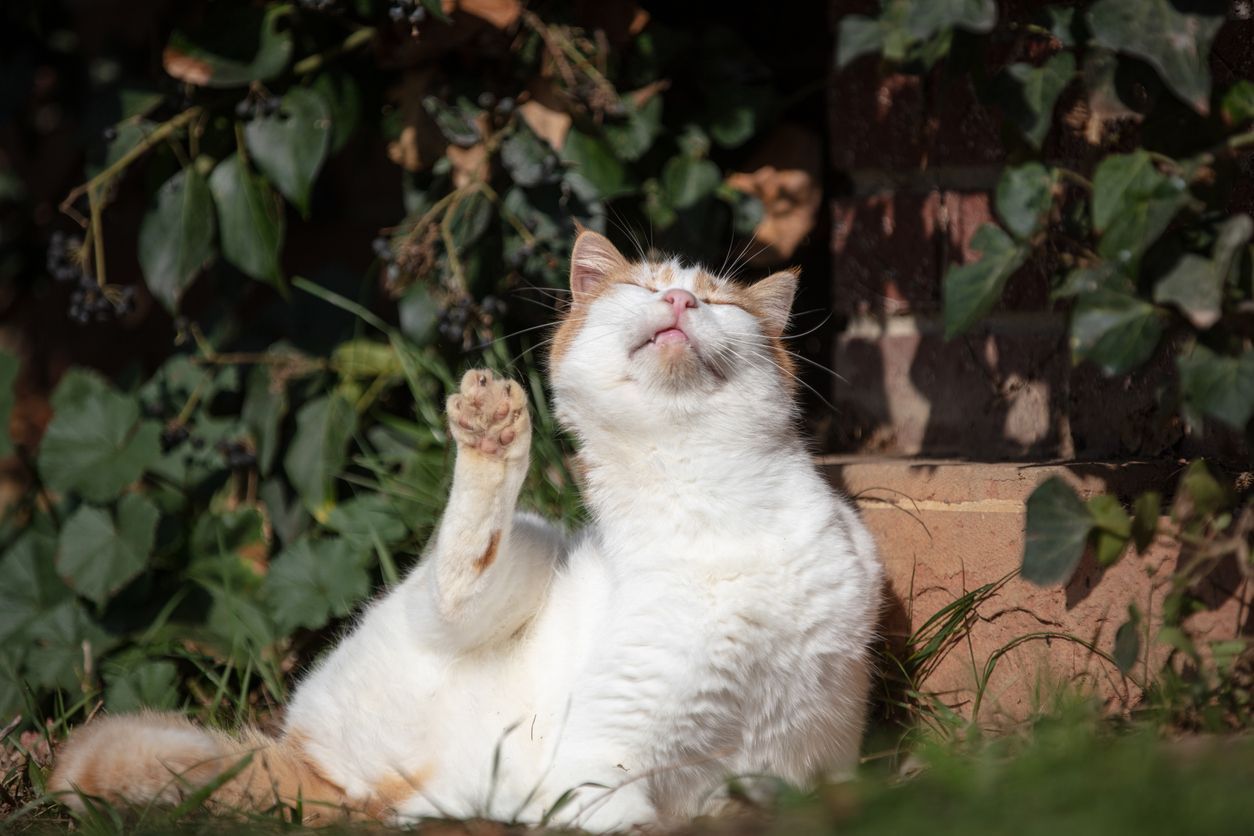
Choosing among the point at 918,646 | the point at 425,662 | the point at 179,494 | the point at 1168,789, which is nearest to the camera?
the point at 1168,789

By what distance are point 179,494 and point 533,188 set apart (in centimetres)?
105

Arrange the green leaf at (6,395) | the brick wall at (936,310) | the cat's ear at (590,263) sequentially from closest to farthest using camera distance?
the cat's ear at (590,263), the brick wall at (936,310), the green leaf at (6,395)

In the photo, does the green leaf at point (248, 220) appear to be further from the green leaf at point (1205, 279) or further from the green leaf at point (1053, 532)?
the green leaf at point (1205, 279)

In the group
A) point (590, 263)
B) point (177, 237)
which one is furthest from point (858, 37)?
point (177, 237)

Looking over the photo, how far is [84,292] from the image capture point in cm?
246

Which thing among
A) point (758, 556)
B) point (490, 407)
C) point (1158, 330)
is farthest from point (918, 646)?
point (490, 407)

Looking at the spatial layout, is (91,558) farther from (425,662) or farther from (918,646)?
(918,646)

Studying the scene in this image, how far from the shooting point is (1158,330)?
1.45 metres

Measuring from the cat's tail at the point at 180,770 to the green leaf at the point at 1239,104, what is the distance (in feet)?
4.89

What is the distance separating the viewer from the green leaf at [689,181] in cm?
242

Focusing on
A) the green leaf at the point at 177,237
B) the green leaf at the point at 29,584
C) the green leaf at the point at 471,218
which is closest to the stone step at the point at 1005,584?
the green leaf at the point at 471,218

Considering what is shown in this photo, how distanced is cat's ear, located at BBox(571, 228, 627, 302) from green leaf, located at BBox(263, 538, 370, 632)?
0.79m

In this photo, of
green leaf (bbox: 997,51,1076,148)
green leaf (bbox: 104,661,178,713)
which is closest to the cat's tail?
green leaf (bbox: 104,661,178,713)

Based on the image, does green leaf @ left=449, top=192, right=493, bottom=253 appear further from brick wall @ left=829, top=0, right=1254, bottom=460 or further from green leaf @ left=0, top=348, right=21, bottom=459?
green leaf @ left=0, top=348, right=21, bottom=459
